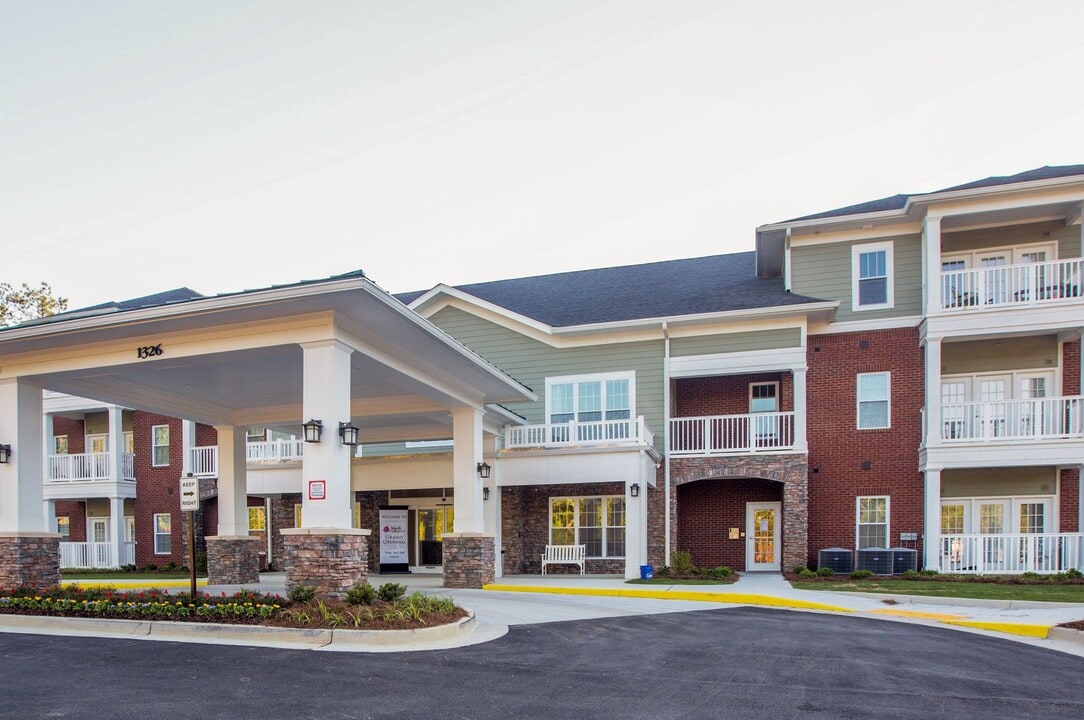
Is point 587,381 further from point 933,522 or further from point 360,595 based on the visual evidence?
point 360,595

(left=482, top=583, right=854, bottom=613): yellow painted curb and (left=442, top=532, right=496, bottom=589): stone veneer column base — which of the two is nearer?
(left=482, top=583, right=854, bottom=613): yellow painted curb

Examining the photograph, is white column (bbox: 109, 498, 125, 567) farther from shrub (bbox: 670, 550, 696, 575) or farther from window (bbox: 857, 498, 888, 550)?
window (bbox: 857, 498, 888, 550)

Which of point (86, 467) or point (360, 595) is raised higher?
point (360, 595)

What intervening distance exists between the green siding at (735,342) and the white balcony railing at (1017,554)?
6.16 meters

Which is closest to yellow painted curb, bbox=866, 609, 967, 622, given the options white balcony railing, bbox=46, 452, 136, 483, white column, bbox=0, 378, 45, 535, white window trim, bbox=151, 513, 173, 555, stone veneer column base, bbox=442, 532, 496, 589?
stone veneer column base, bbox=442, 532, 496, 589

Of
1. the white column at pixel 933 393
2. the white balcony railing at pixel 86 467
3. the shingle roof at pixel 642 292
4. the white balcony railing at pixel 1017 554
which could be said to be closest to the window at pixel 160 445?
the white balcony railing at pixel 86 467

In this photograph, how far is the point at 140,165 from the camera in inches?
757

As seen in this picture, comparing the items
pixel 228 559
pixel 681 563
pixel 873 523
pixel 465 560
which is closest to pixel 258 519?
pixel 228 559

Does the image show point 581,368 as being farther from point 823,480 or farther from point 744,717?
point 744,717

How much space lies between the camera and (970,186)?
742 inches

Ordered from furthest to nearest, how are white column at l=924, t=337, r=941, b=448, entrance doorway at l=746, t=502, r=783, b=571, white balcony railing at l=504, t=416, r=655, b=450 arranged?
entrance doorway at l=746, t=502, r=783, b=571 < white balcony railing at l=504, t=416, r=655, b=450 < white column at l=924, t=337, r=941, b=448

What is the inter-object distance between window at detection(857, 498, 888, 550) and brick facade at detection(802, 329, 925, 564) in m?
0.18

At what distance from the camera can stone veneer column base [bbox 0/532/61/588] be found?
12672 mm

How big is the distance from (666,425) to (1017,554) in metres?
8.90
